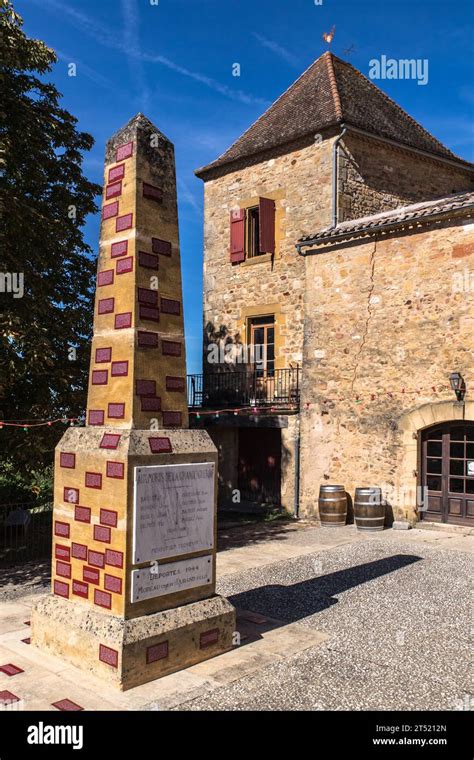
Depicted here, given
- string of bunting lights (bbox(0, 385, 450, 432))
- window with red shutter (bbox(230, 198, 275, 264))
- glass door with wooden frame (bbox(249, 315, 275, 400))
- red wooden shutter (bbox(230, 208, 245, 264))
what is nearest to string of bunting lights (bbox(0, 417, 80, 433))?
string of bunting lights (bbox(0, 385, 450, 432))

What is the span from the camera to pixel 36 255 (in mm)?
9062

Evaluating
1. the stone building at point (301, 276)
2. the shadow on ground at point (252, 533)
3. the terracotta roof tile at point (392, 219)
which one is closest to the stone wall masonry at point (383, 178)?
the stone building at point (301, 276)

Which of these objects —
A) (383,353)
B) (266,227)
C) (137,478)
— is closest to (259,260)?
(266,227)

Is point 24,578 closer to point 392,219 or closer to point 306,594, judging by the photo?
point 306,594

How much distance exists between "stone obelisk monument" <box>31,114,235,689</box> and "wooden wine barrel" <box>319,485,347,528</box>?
7.35 meters

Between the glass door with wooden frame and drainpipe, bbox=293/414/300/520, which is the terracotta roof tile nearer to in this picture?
the glass door with wooden frame

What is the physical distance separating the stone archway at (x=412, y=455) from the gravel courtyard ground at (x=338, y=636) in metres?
1.64

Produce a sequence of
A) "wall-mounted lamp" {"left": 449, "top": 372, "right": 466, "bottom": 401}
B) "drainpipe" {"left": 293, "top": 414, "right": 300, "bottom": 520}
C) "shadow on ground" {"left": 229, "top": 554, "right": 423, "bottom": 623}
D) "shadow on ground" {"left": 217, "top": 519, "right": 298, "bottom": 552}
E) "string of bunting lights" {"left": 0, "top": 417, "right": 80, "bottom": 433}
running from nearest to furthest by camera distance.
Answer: "shadow on ground" {"left": 229, "top": 554, "right": 423, "bottom": 623} → "string of bunting lights" {"left": 0, "top": 417, "right": 80, "bottom": 433} → "shadow on ground" {"left": 217, "top": 519, "right": 298, "bottom": 552} → "wall-mounted lamp" {"left": 449, "top": 372, "right": 466, "bottom": 401} → "drainpipe" {"left": 293, "top": 414, "right": 300, "bottom": 520}

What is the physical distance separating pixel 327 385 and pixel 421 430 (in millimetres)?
2235

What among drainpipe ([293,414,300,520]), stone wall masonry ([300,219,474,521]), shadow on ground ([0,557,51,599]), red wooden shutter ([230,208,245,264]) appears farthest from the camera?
red wooden shutter ([230,208,245,264])

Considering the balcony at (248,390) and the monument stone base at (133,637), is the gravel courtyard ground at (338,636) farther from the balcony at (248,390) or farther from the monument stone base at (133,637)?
the balcony at (248,390)

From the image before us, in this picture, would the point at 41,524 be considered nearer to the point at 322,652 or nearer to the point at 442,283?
the point at 322,652

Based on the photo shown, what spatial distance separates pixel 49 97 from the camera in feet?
33.2

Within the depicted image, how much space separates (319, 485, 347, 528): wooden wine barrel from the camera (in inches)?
488
